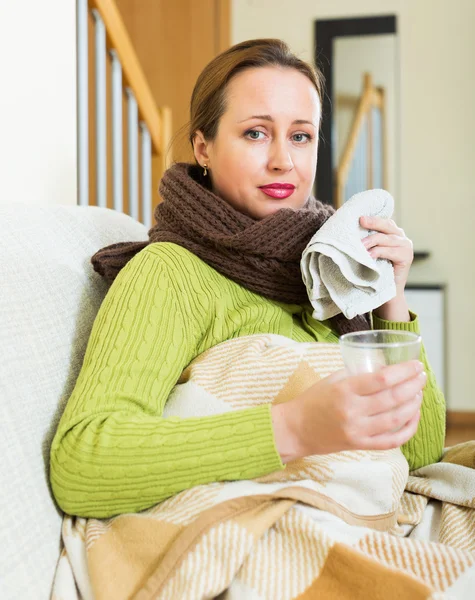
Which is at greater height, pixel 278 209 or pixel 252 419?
pixel 278 209

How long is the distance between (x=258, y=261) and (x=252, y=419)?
374mm

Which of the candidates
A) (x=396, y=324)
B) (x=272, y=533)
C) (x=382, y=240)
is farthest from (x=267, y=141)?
(x=272, y=533)

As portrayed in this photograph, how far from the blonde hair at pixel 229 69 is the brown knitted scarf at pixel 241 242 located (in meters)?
0.14

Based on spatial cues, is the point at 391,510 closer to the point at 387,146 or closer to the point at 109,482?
the point at 109,482

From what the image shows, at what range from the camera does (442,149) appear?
4.00m

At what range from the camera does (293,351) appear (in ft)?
3.23

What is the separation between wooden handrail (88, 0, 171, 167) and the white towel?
1443 millimetres

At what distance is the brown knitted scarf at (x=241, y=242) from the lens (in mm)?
1161

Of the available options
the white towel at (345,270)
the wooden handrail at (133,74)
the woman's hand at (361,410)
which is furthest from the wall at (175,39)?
the woman's hand at (361,410)

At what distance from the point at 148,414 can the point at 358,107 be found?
11.5 feet

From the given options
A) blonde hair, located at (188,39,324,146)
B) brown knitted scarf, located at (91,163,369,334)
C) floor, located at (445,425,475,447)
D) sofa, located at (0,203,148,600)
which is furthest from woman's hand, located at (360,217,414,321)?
floor, located at (445,425,475,447)

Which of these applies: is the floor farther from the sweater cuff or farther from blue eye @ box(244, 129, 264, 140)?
blue eye @ box(244, 129, 264, 140)

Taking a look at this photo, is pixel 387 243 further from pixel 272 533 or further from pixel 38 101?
pixel 38 101

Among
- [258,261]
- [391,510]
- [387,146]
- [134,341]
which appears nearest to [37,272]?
[134,341]
